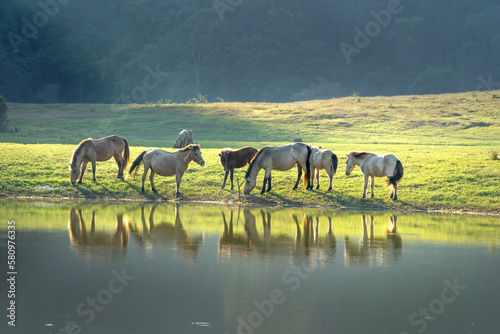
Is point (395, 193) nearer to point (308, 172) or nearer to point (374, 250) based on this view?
point (308, 172)

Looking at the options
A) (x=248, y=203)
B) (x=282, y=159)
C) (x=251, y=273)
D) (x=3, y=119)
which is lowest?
(x=251, y=273)

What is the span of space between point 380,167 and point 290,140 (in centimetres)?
1710

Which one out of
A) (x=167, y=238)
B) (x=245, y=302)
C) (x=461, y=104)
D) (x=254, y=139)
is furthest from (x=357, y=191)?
(x=461, y=104)

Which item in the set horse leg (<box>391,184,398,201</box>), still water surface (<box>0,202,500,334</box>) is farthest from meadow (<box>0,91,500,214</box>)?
still water surface (<box>0,202,500,334</box>)

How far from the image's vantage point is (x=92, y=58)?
89.2 metres

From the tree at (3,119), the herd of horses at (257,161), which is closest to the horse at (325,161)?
the herd of horses at (257,161)

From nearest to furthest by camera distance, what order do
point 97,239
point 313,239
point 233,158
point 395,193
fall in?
point 97,239 → point 313,239 → point 395,193 → point 233,158

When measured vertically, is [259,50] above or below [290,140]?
above

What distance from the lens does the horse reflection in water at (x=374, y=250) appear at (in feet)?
40.4

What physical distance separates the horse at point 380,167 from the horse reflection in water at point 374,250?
405cm

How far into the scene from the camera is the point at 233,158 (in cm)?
2164

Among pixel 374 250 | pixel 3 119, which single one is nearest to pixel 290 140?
pixel 3 119

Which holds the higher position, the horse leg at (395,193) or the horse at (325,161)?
the horse at (325,161)

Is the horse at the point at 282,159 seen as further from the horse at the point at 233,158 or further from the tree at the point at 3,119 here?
the tree at the point at 3,119
